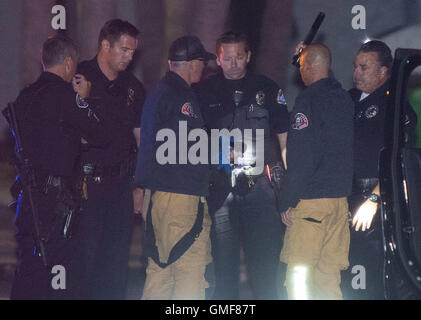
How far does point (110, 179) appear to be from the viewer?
4.94m

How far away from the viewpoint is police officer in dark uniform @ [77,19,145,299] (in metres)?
4.87

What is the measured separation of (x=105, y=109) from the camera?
4.81 metres

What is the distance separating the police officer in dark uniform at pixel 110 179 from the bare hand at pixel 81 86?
0.22m

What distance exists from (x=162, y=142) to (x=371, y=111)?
5.45ft

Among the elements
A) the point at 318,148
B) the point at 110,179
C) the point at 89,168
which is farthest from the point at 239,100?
the point at 89,168

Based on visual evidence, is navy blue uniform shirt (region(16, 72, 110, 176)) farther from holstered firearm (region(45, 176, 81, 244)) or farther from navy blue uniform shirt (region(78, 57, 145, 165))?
navy blue uniform shirt (region(78, 57, 145, 165))

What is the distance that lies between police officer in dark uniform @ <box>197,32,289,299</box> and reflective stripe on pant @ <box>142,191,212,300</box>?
16.6 inches

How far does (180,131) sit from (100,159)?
805 mm

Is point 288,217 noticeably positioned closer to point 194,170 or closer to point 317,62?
point 194,170

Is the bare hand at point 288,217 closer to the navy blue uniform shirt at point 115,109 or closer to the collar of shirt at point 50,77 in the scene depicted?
the navy blue uniform shirt at point 115,109

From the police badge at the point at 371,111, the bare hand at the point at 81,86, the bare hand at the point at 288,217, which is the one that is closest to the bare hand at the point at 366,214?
the bare hand at the point at 288,217
